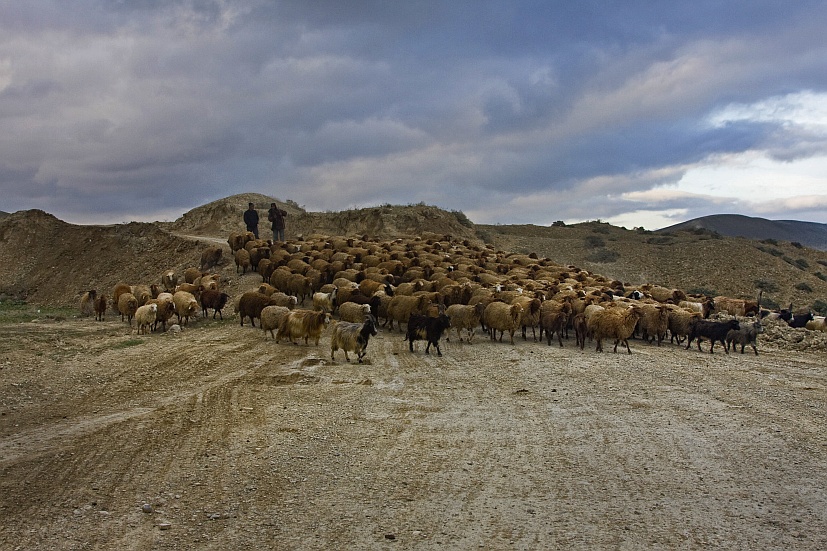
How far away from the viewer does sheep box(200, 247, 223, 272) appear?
28766 millimetres

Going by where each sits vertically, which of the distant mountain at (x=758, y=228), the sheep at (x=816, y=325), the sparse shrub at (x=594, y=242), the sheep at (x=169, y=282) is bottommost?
the sheep at (x=816, y=325)

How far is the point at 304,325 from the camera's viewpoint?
55.7 ft

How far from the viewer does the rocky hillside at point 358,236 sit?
110ft

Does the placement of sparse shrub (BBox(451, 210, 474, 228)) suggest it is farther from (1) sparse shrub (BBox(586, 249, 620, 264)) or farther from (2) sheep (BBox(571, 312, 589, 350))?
(2) sheep (BBox(571, 312, 589, 350))

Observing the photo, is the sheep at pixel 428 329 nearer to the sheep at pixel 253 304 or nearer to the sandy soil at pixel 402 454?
the sandy soil at pixel 402 454

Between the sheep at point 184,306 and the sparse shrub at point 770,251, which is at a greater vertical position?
the sparse shrub at point 770,251

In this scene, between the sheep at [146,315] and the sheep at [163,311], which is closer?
the sheep at [146,315]

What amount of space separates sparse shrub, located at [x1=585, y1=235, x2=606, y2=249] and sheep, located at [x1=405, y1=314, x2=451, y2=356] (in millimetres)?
35214

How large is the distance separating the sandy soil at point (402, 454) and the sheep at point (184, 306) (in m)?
5.38

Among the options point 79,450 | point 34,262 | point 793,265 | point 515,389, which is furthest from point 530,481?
point 793,265

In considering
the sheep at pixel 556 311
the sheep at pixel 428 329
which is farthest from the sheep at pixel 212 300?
the sheep at pixel 556 311

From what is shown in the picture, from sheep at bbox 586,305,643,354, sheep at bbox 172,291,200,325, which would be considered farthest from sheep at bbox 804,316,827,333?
sheep at bbox 172,291,200,325

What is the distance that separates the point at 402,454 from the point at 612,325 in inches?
393

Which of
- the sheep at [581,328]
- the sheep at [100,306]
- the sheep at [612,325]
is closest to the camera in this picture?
the sheep at [612,325]
